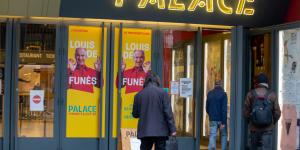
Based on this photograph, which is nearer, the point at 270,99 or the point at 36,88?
the point at 270,99

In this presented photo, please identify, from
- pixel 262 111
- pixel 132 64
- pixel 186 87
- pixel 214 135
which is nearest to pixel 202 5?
pixel 186 87

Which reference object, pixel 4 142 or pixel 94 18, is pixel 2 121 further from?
pixel 94 18

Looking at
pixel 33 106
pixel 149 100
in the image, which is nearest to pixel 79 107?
pixel 33 106

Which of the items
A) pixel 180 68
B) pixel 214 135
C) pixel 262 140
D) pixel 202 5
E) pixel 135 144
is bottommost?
pixel 135 144

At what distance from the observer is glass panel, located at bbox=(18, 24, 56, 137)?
1170cm

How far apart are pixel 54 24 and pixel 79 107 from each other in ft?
5.70

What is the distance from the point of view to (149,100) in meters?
8.50

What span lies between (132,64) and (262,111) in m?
3.55

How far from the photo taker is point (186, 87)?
1259cm

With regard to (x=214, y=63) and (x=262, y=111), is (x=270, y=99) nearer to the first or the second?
(x=262, y=111)

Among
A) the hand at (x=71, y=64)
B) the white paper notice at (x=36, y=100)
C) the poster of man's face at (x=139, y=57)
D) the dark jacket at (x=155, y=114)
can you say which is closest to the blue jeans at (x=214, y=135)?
the poster of man's face at (x=139, y=57)

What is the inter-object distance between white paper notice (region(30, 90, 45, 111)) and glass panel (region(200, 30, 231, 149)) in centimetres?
376

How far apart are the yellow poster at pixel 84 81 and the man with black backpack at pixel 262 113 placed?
3.53 meters

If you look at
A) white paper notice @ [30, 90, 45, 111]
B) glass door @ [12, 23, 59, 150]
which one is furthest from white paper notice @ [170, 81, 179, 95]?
white paper notice @ [30, 90, 45, 111]
